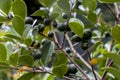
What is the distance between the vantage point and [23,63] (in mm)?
970

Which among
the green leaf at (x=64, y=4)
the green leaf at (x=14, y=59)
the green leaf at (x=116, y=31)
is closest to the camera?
the green leaf at (x=116, y=31)

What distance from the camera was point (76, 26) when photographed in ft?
3.18

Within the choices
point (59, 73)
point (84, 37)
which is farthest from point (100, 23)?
point (59, 73)

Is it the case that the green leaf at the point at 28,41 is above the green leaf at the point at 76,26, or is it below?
below

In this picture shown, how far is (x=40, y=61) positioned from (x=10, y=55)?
0.15m

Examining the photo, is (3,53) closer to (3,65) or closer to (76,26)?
(3,65)

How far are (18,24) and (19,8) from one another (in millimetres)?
44

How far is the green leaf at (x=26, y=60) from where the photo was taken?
3.12ft

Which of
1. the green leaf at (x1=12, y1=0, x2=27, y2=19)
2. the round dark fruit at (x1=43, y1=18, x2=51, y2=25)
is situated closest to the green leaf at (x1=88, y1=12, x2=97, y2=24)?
the round dark fruit at (x1=43, y1=18, x2=51, y2=25)

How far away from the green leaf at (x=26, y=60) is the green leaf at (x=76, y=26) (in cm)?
14

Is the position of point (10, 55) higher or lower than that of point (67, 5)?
lower

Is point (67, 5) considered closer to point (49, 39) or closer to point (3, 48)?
point (49, 39)

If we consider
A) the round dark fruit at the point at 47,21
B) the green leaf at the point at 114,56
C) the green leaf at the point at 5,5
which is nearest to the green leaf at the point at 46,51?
the round dark fruit at the point at 47,21

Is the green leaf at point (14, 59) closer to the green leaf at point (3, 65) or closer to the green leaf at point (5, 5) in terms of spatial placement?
the green leaf at point (3, 65)
